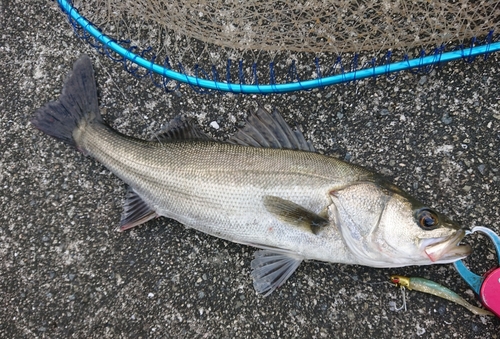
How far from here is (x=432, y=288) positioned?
2.27 meters

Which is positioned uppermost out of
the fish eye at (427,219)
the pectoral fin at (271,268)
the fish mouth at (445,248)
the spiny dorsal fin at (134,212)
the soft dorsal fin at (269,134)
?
the fish eye at (427,219)

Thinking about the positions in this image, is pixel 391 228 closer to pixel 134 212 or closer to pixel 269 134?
pixel 269 134

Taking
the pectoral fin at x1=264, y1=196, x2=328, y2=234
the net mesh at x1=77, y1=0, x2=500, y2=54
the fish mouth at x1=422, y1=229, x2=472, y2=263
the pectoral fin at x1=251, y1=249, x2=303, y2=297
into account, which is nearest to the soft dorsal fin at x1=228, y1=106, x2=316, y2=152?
the pectoral fin at x1=264, y1=196, x2=328, y2=234

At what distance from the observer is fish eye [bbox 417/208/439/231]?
199 cm

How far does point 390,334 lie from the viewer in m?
2.33

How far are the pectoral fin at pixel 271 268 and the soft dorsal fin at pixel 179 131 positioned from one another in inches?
32.4

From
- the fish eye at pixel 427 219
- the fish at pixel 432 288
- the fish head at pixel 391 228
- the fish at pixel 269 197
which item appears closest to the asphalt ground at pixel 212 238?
the fish at pixel 432 288

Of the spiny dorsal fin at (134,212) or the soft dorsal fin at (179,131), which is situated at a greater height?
the soft dorsal fin at (179,131)

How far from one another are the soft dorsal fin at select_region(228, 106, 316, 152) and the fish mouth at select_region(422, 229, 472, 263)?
0.81 metres

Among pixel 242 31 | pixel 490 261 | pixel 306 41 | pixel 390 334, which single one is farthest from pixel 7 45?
pixel 490 261

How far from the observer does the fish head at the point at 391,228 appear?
1.98 m

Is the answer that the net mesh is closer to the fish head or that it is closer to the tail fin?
the tail fin

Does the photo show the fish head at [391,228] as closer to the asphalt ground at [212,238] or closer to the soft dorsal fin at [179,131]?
the asphalt ground at [212,238]

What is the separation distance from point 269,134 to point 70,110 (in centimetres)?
131
